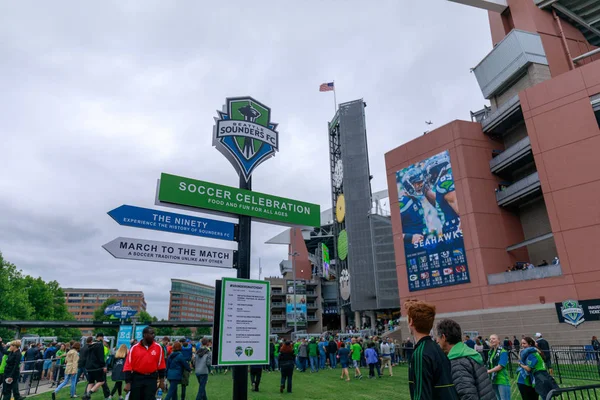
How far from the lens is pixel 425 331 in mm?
3199

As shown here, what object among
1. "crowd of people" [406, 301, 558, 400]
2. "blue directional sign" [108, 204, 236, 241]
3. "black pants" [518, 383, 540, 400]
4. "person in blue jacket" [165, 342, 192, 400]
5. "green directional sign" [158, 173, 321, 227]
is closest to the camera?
"crowd of people" [406, 301, 558, 400]

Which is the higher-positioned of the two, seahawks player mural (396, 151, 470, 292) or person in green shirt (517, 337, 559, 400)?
seahawks player mural (396, 151, 470, 292)

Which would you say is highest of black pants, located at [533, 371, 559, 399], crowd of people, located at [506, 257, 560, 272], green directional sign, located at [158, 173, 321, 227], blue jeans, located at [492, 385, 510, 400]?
crowd of people, located at [506, 257, 560, 272]

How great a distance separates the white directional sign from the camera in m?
5.52

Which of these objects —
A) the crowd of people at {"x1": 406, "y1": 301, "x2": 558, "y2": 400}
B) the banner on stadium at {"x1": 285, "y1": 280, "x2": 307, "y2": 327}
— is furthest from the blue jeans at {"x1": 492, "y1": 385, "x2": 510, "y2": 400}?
the banner on stadium at {"x1": 285, "y1": 280, "x2": 307, "y2": 327}

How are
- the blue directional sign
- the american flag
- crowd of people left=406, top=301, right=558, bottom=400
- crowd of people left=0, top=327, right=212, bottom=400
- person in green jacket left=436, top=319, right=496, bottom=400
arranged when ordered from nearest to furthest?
1. crowd of people left=406, top=301, right=558, bottom=400
2. person in green jacket left=436, top=319, right=496, bottom=400
3. the blue directional sign
4. crowd of people left=0, top=327, right=212, bottom=400
5. the american flag

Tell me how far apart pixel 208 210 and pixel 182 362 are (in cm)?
533

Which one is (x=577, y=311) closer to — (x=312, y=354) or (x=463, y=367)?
(x=312, y=354)

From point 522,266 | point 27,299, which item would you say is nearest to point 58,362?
point 522,266

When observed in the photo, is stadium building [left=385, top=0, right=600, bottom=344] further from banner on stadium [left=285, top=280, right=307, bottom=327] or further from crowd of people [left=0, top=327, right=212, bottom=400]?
banner on stadium [left=285, top=280, right=307, bottom=327]

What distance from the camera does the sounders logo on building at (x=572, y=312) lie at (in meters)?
23.3

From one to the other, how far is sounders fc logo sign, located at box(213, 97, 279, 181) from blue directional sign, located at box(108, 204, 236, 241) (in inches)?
49.0

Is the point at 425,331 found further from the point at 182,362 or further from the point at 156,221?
the point at 182,362

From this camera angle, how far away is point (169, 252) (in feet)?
19.8
